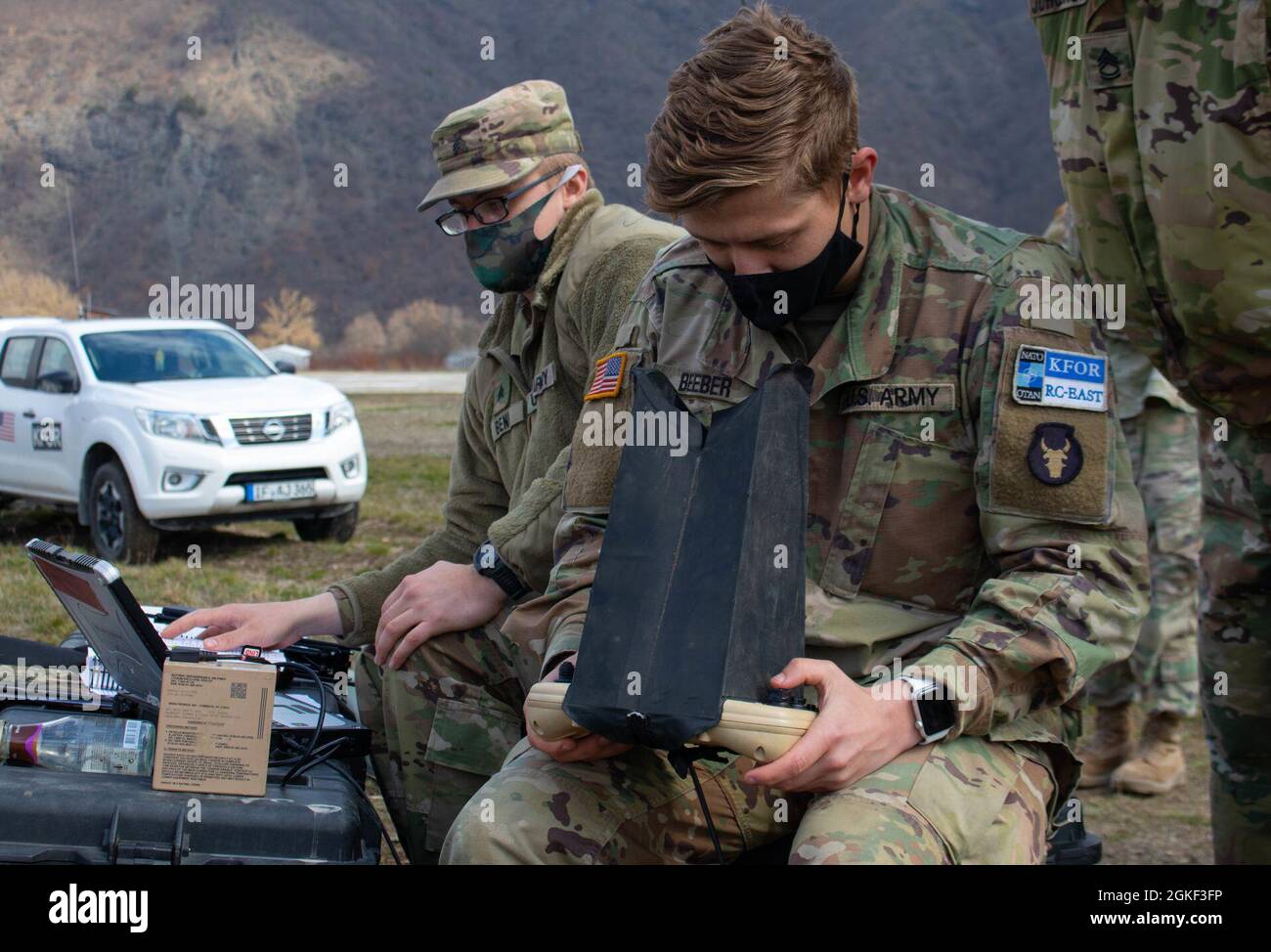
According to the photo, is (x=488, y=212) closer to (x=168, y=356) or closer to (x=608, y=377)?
(x=608, y=377)

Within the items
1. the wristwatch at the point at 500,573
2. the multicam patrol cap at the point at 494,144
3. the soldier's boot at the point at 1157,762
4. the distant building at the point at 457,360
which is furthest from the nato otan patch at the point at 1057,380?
the distant building at the point at 457,360

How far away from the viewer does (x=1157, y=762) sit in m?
4.52

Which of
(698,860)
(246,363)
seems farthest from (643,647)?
(246,363)

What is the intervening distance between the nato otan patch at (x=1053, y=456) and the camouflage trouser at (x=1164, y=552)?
2773 mm

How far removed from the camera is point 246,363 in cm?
981

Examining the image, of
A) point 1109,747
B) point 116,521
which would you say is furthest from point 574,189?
point 116,521

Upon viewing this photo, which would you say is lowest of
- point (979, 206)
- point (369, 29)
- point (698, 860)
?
point (698, 860)

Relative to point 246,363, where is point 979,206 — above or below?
above

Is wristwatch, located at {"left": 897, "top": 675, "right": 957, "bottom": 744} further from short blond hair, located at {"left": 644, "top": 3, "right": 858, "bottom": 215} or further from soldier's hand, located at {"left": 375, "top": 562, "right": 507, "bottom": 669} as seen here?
soldier's hand, located at {"left": 375, "top": 562, "right": 507, "bottom": 669}

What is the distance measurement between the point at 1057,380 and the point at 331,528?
7.73 m

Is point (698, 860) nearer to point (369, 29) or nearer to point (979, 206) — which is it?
point (979, 206)

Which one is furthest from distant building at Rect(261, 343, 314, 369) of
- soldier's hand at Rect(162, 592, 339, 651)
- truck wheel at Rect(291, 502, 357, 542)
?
soldier's hand at Rect(162, 592, 339, 651)
